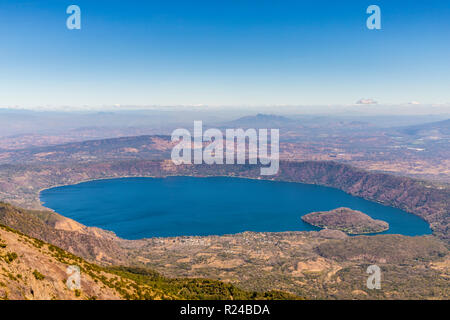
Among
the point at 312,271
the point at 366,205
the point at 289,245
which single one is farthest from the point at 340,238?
the point at 366,205

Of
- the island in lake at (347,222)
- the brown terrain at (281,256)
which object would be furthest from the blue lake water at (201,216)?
the brown terrain at (281,256)

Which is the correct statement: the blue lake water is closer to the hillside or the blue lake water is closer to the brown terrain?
the brown terrain
